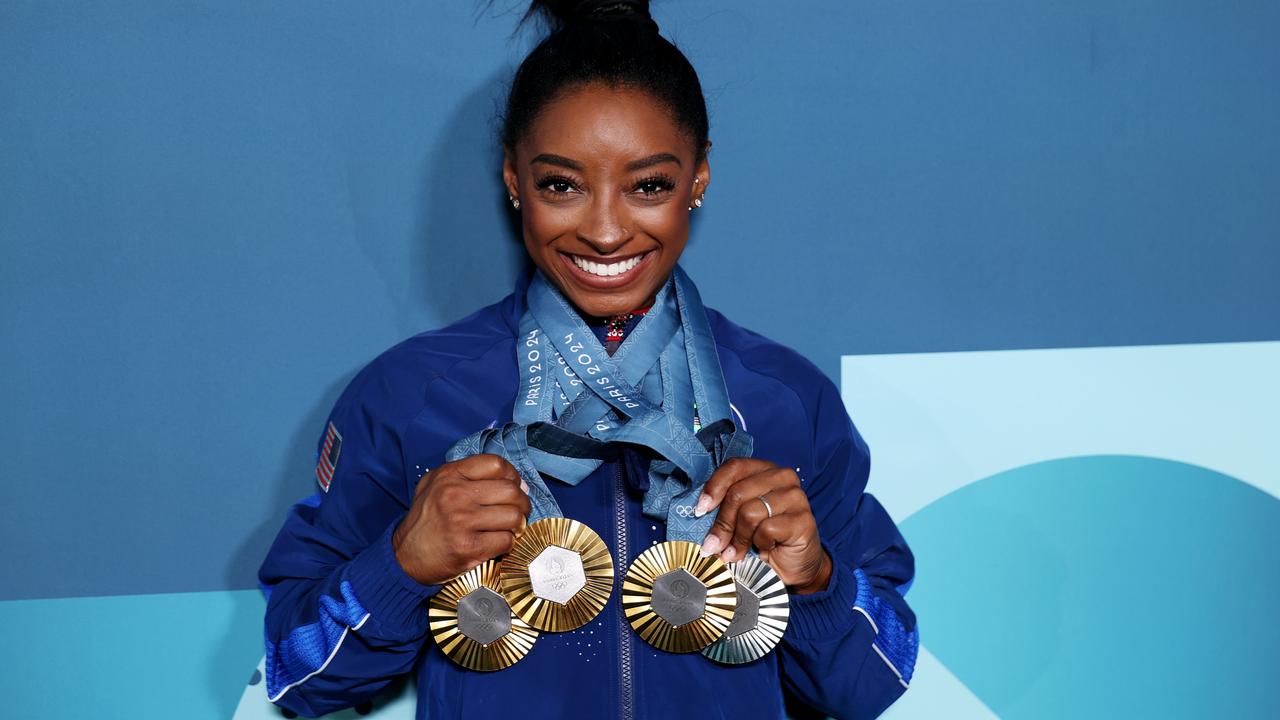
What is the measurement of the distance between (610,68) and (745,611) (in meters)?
0.65

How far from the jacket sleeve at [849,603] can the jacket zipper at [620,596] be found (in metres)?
0.19

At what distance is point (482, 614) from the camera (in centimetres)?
139

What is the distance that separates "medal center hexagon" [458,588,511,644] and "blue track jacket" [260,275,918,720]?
0.05 meters

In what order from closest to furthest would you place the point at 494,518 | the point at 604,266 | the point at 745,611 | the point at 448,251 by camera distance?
the point at 494,518, the point at 745,611, the point at 604,266, the point at 448,251

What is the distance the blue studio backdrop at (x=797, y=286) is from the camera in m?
1.73

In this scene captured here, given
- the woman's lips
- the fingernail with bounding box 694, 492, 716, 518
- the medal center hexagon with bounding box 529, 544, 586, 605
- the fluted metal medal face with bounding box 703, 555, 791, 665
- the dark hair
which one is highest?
the dark hair

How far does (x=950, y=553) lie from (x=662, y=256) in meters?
0.72

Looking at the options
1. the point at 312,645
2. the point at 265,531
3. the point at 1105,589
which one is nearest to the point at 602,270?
the point at 312,645

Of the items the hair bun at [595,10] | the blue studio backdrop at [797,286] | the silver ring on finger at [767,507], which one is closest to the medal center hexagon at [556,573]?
the silver ring on finger at [767,507]

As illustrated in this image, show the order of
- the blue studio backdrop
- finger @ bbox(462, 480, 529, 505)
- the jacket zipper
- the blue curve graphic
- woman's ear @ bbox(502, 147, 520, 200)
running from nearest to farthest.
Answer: finger @ bbox(462, 480, 529, 505) < the jacket zipper < woman's ear @ bbox(502, 147, 520, 200) < the blue studio backdrop < the blue curve graphic

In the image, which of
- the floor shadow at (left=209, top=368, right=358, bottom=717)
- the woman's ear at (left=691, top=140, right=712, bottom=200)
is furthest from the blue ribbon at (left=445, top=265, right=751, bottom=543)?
the floor shadow at (left=209, top=368, right=358, bottom=717)

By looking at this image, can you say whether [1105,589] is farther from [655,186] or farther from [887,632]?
[655,186]

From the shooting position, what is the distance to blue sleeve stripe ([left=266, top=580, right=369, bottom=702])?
4.56 ft

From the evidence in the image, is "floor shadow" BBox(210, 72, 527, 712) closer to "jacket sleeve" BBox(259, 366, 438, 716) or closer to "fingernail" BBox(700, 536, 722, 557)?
"jacket sleeve" BBox(259, 366, 438, 716)
